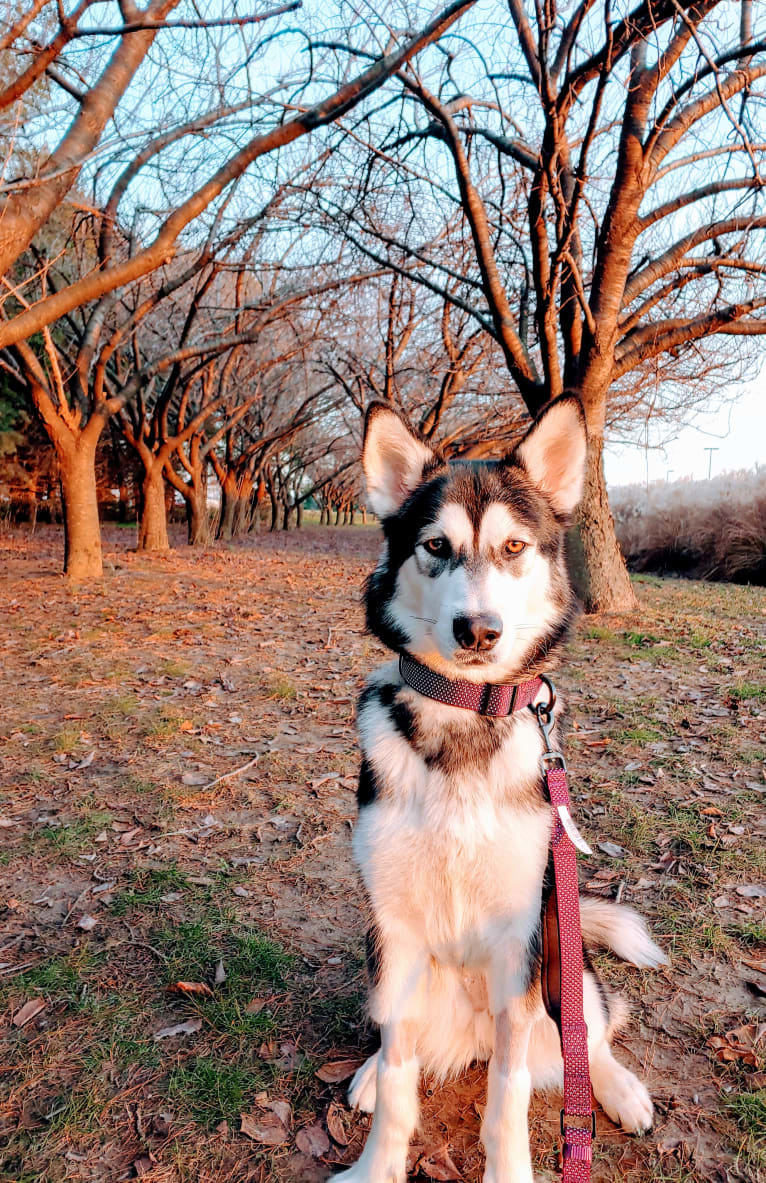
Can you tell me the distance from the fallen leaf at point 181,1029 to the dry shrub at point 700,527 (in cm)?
1424

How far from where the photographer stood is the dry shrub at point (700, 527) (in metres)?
13.9

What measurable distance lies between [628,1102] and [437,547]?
6.05 ft

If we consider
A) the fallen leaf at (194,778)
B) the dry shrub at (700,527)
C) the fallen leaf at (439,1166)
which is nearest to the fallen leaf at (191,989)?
the fallen leaf at (439,1166)

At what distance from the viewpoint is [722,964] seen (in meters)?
2.76

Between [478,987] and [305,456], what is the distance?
3980 cm

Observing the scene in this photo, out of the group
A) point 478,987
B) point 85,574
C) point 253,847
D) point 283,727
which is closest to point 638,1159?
point 478,987

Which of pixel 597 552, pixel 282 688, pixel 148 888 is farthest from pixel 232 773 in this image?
pixel 597 552

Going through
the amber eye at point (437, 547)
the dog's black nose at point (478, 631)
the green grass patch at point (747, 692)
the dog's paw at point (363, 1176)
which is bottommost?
the dog's paw at point (363, 1176)

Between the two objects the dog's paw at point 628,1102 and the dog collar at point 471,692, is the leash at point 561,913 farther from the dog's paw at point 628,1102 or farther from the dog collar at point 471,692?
the dog's paw at point 628,1102

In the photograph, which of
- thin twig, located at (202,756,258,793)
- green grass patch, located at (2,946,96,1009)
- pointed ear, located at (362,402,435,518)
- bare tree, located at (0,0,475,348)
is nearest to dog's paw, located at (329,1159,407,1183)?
green grass patch, located at (2,946,96,1009)

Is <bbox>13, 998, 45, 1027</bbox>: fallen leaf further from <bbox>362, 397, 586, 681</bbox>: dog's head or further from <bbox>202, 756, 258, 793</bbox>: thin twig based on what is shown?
<bbox>362, 397, 586, 681</bbox>: dog's head

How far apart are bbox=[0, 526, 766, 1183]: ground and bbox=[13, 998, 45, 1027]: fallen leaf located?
0.03ft

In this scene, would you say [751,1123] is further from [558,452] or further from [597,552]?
[597,552]

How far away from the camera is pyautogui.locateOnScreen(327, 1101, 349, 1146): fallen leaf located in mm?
2070
